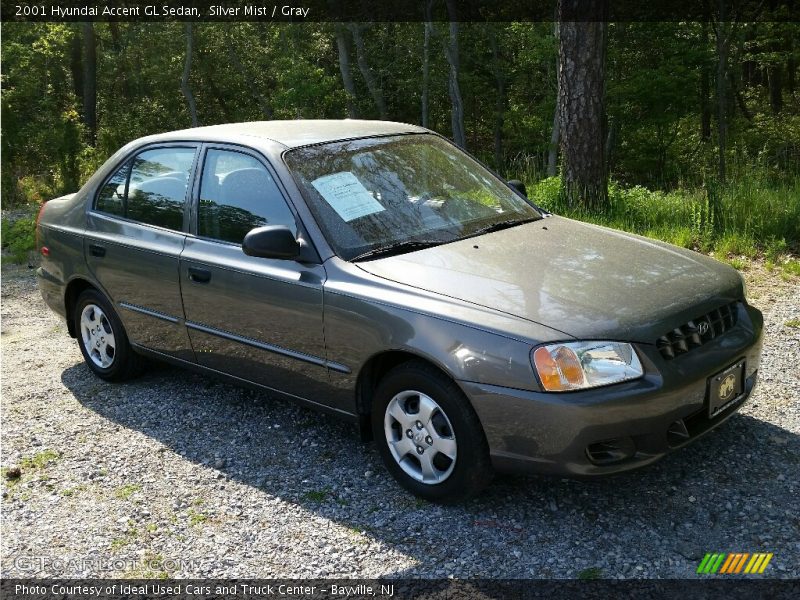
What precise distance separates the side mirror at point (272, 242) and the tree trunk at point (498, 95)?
2722 cm

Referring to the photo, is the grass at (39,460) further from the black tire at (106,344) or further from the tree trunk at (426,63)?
the tree trunk at (426,63)

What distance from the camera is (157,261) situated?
199 inches

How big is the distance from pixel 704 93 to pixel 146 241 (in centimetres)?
2407

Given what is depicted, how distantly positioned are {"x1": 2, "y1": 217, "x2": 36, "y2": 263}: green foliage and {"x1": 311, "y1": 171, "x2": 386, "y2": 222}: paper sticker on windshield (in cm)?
777

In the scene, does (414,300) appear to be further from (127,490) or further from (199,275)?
(127,490)

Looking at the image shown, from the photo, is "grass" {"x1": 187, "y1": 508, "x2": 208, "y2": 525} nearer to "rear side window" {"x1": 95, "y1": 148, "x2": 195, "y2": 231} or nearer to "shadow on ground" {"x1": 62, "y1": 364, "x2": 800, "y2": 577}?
"shadow on ground" {"x1": 62, "y1": 364, "x2": 800, "y2": 577}

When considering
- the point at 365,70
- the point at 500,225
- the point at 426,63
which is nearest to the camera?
the point at 500,225

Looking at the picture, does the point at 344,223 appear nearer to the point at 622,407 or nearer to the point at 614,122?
the point at 622,407

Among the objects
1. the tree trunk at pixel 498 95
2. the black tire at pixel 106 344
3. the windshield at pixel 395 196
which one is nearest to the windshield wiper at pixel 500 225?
the windshield at pixel 395 196

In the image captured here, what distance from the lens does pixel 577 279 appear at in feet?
12.8

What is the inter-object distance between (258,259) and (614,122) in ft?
77.1

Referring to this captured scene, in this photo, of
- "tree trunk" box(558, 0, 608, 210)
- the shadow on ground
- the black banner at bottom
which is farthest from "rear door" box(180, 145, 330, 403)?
"tree trunk" box(558, 0, 608, 210)

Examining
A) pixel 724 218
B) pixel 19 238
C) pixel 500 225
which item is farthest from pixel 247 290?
pixel 19 238

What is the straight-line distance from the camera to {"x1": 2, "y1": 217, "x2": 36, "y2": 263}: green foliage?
11.1 meters
